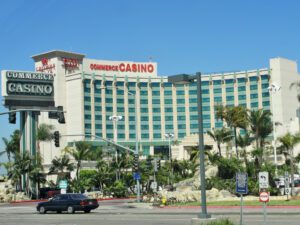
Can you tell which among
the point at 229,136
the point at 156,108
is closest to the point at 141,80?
the point at 156,108

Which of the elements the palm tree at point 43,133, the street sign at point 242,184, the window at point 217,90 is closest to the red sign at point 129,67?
the window at point 217,90

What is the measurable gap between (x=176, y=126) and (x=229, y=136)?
8079 centimetres

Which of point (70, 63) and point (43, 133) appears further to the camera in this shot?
point (70, 63)

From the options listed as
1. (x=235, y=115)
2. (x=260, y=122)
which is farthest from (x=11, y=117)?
(x=235, y=115)

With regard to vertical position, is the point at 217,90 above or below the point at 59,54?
below

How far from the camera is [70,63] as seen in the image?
160 metres

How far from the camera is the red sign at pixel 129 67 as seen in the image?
163875 mm

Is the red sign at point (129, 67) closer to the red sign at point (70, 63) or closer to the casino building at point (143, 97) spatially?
the casino building at point (143, 97)

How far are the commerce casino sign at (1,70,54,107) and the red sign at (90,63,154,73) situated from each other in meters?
72.9

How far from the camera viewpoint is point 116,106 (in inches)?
6363

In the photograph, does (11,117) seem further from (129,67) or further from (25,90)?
(129,67)

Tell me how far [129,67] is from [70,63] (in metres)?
17.3

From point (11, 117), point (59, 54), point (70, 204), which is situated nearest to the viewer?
point (11, 117)

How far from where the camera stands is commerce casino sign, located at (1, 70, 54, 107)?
87.3 meters
